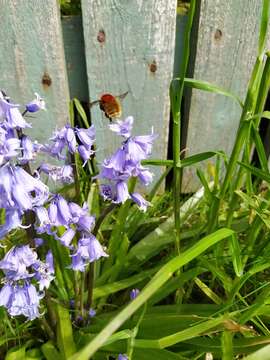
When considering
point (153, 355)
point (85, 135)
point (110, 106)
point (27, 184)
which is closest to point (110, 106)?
point (110, 106)

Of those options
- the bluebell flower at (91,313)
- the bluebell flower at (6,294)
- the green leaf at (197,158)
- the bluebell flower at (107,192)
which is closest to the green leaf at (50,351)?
the bluebell flower at (91,313)

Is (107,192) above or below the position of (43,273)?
above

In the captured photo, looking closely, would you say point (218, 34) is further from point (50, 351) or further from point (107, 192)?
point (50, 351)

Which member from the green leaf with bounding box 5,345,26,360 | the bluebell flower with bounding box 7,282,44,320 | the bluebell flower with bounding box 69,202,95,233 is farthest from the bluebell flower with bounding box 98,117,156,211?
the green leaf with bounding box 5,345,26,360

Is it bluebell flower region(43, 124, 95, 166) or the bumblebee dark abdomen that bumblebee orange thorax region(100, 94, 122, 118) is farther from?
bluebell flower region(43, 124, 95, 166)

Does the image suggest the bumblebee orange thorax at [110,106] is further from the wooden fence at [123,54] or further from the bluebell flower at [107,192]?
the wooden fence at [123,54]

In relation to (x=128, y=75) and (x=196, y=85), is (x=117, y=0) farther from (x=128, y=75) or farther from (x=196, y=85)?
(x=196, y=85)
